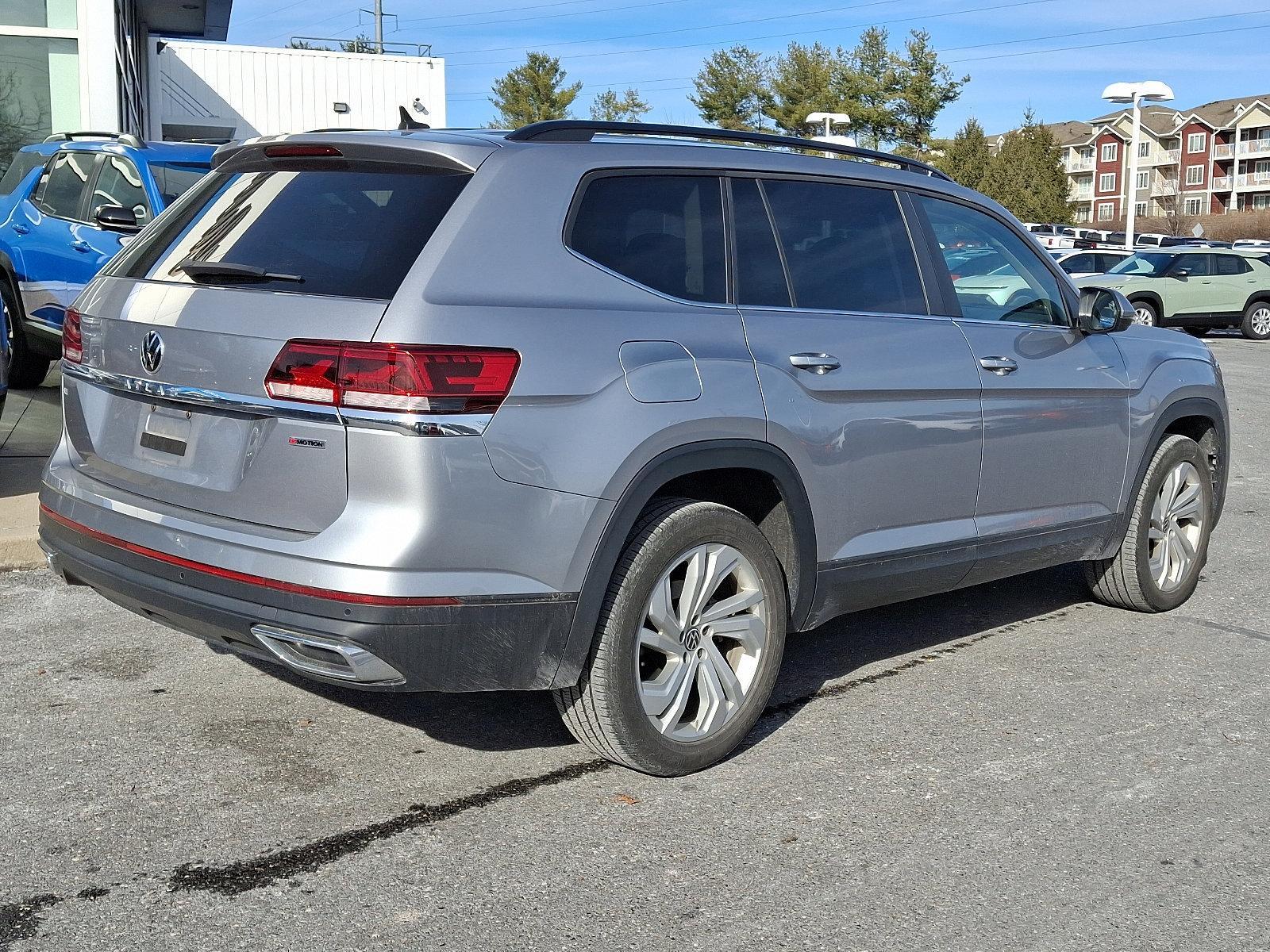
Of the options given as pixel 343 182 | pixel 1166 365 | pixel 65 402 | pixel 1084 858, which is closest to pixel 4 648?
pixel 65 402

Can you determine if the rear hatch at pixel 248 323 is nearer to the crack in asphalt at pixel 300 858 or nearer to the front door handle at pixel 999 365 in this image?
the crack in asphalt at pixel 300 858

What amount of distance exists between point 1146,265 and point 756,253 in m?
24.3

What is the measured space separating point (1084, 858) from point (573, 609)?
4.75ft

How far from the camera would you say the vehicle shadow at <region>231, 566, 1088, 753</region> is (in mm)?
4473

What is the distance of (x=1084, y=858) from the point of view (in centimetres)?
361

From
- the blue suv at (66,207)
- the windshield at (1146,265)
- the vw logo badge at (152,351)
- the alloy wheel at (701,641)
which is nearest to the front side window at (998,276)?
the alloy wheel at (701,641)

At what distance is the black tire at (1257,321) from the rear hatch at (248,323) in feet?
85.9

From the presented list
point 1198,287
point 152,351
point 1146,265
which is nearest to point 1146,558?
point 152,351

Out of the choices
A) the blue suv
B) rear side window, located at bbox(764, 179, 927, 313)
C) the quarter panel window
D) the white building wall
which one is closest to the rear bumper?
the quarter panel window

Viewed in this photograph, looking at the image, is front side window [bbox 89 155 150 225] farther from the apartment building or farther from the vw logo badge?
the apartment building

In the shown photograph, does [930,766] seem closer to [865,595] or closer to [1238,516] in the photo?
[865,595]

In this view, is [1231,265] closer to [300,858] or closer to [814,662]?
[814,662]

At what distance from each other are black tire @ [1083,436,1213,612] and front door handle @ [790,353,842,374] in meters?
2.16

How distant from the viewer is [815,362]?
4.25 m
